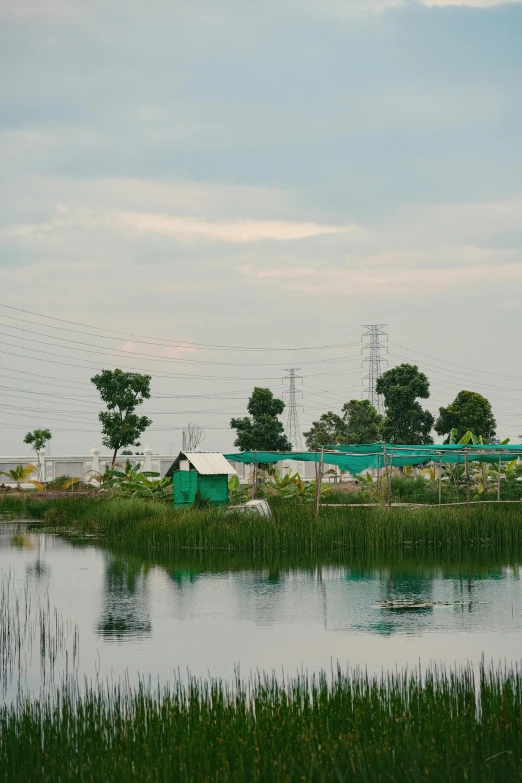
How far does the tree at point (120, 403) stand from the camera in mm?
43500

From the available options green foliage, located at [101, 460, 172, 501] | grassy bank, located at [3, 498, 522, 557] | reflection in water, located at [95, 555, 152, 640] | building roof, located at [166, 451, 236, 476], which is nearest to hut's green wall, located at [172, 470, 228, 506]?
building roof, located at [166, 451, 236, 476]

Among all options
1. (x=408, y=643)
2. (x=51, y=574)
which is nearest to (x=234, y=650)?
(x=408, y=643)

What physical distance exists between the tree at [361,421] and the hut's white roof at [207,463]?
24572mm

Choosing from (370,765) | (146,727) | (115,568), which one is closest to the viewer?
(370,765)

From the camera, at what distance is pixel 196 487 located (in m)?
27.7

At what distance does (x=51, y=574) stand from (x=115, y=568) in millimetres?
1250

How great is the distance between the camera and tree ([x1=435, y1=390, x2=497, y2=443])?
4572 cm

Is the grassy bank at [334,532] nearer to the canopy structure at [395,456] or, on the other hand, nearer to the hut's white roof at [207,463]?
the canopy structure at [395,456]

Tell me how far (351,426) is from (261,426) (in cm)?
720

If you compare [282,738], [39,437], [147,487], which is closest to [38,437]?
[39,437]

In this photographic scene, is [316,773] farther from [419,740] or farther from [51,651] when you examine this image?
[51,651]

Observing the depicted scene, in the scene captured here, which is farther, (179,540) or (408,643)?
(179,540)

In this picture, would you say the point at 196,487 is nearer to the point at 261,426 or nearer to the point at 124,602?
the point at 124,602

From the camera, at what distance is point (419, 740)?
7.27m
